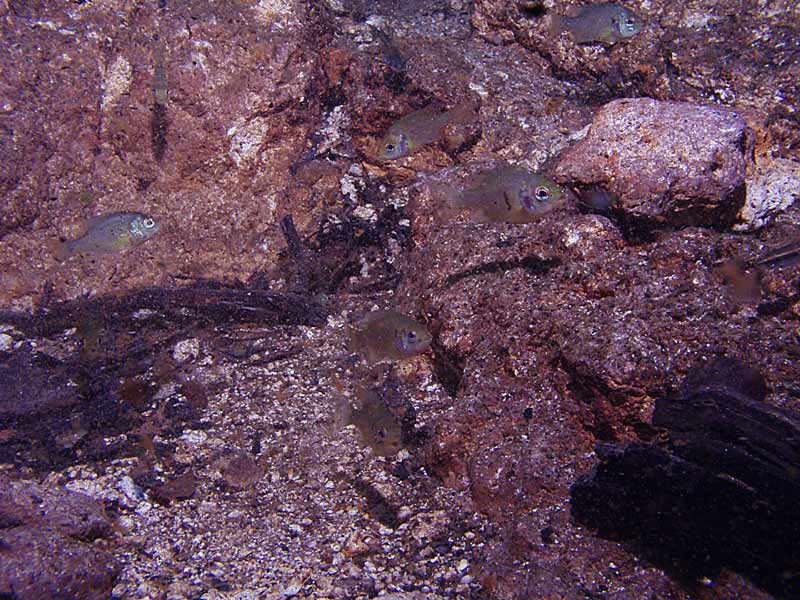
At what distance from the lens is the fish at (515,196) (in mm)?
3967

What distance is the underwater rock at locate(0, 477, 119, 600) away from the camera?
2713 millimetres

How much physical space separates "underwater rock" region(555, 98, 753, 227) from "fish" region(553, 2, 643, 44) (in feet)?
6.45

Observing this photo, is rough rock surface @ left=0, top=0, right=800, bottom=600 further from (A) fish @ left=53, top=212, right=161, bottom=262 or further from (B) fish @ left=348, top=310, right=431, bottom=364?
(A) fish @ left=53, top=212, right=161, bottom=262

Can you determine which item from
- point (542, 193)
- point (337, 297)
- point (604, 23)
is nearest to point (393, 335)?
point (542, 193)

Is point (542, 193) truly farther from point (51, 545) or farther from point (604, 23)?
point (51, 545)

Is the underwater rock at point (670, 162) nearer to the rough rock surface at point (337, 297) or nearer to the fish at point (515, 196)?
the rough rock surface at point (337, 297)

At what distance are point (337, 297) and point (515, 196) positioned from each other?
2854mm

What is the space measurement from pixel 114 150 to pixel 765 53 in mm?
8111

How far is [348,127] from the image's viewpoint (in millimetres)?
6574

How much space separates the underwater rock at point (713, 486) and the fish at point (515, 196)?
1.76 metres

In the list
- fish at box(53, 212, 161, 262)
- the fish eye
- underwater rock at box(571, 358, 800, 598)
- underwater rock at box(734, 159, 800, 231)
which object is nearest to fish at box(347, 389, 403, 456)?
underwater rock at box(571, 358, 800, 598)

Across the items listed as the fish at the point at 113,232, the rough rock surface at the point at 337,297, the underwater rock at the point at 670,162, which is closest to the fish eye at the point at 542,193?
the rough rock surface at the point at 337,297

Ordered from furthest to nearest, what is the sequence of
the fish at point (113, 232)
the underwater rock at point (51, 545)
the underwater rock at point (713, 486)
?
1. the fish at point (113, 232)
2. the underwater rock at point (51, 545)
3. the underwater rock at point (713, 486)

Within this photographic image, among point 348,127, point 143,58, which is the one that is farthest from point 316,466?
point 143,58
